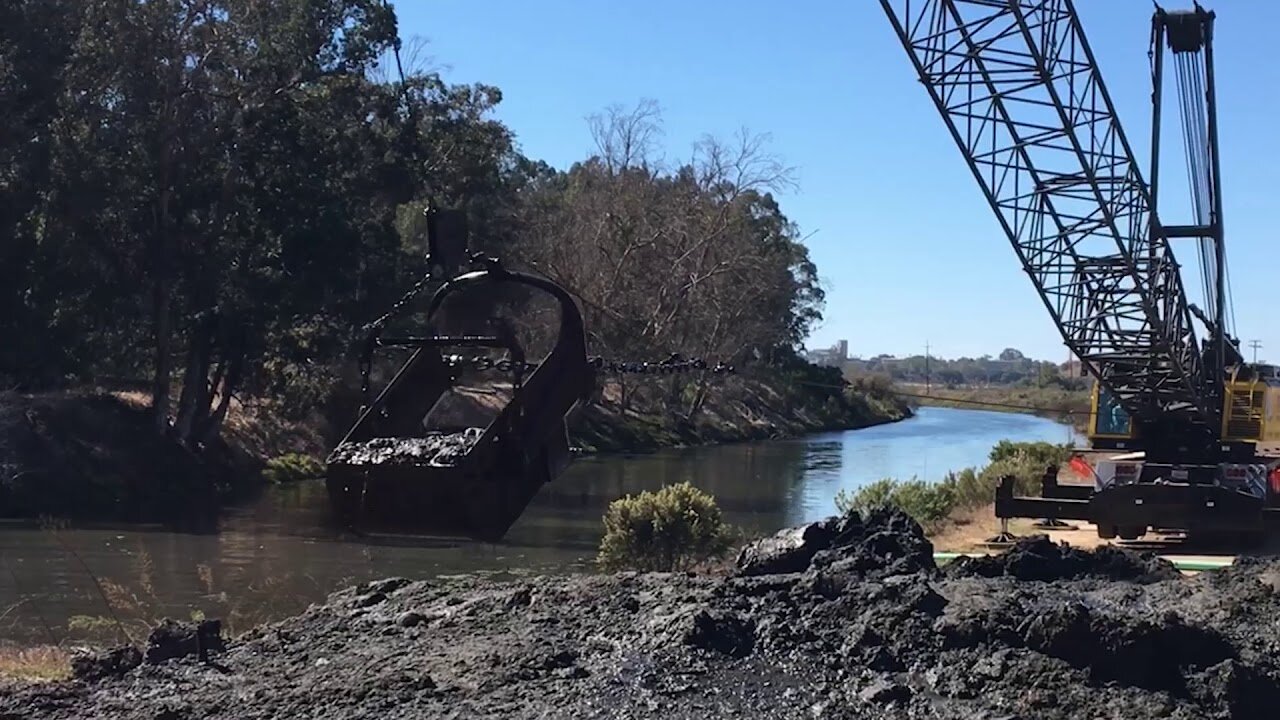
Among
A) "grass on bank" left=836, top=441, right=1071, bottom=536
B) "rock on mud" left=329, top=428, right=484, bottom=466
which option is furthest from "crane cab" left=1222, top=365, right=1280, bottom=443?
"rock on mud" left=329, top=428, right=484, bottom=466

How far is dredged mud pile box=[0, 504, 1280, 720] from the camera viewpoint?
23.6 feet

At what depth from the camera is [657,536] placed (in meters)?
16.0

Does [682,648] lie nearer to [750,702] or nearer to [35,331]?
[750,702]

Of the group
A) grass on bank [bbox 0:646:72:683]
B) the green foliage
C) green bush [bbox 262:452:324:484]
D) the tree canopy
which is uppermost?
the tree canopy

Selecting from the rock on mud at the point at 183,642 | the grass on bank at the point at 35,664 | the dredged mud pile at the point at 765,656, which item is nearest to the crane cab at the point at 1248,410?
the dredged mud pile at the point at 765,656

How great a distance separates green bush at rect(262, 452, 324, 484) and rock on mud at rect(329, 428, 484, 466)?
91.6 feet

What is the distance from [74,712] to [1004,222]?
14.7 meters

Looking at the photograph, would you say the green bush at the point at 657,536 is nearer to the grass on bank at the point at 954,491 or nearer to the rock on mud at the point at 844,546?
the grass on bank at the point at 954,491

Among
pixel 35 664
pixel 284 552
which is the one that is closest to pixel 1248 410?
pixel 284 552

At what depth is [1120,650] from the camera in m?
7.40

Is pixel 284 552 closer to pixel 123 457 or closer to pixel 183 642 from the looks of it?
pixel 123 457

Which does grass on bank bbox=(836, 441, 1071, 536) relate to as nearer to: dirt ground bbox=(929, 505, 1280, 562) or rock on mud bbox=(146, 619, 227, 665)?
dirt ground bbox=(929, 505, 1280, 562)

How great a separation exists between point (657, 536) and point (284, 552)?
26.0 feet

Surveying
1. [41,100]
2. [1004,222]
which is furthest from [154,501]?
[1004,222]
